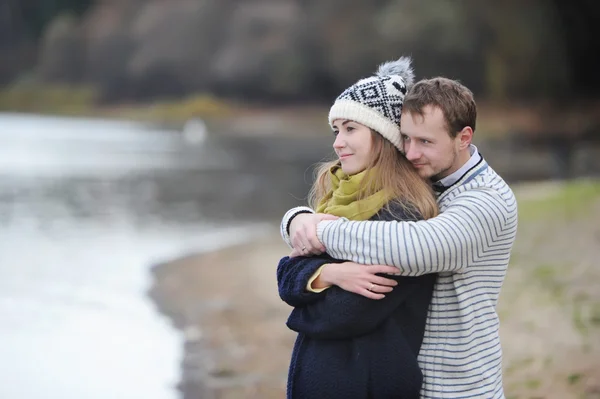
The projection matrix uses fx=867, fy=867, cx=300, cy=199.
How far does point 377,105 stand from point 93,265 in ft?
26.9

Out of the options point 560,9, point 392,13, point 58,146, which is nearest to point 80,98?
point 58,146

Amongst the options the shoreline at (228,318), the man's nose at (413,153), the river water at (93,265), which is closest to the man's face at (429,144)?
the man's nose at (413,153)

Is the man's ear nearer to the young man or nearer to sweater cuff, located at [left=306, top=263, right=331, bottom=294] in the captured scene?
the young man

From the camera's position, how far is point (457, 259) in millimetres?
2152

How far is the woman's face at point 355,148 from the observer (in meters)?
2.29

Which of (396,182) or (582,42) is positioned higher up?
(582,42)

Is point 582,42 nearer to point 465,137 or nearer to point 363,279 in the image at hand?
point 465,137

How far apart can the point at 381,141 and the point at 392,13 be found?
116 ft

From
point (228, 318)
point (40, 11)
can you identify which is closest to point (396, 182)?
point (228, 318)

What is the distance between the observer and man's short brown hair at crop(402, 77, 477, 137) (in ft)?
7.20

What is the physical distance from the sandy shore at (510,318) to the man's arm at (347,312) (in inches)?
109

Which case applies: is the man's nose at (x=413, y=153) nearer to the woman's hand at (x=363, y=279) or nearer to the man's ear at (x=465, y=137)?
the man's ear at (x=465, y=137)

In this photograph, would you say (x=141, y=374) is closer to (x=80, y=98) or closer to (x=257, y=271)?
(x=257, y=271)

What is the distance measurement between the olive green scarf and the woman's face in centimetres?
3
